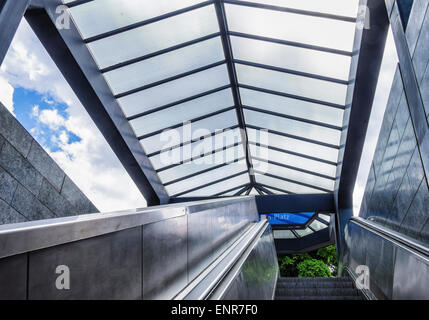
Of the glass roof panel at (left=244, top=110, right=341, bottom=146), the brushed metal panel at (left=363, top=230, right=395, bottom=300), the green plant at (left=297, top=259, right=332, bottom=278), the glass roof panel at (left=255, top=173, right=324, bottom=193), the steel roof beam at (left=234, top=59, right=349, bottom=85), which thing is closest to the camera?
the brushed metal panel at (left=363, top=230, right=395, bottom=300)

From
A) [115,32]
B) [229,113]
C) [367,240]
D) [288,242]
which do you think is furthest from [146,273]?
[288,242]

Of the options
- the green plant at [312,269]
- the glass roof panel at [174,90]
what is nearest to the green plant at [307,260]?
the green plant at [312,269]

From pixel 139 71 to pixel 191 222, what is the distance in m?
7.19

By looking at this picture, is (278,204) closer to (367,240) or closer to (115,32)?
(367,240)

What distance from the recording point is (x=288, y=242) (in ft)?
64.1

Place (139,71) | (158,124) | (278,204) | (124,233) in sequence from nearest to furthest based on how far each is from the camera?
(124,233) < (139,71) < (158,124) < (278,204)

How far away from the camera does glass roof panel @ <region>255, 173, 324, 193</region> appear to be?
50.7ft

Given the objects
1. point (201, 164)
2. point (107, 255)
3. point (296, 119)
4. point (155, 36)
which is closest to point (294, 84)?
point (296, 119)

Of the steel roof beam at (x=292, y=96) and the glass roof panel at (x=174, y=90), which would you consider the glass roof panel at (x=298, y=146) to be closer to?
the steel roof beam at (x=292, y=96)

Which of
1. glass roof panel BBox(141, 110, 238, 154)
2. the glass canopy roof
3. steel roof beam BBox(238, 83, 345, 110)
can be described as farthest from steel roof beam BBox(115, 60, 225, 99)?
glass roof panel BBox(141, 110, 238, 154)

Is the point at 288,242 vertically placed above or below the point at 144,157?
below

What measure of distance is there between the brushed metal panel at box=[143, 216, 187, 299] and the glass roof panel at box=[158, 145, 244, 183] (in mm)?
10989

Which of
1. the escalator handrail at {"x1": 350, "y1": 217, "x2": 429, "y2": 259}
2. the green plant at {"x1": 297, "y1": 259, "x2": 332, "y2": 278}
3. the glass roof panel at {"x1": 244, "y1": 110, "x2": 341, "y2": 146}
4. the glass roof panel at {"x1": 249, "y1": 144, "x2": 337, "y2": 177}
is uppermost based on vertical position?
the glass roof panel at {"x1": 244, "y1": 110, "x2": 341, "y2": 146}

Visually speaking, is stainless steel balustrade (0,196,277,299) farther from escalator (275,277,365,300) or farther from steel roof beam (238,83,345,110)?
steel roof beam (238,83,345,110)
